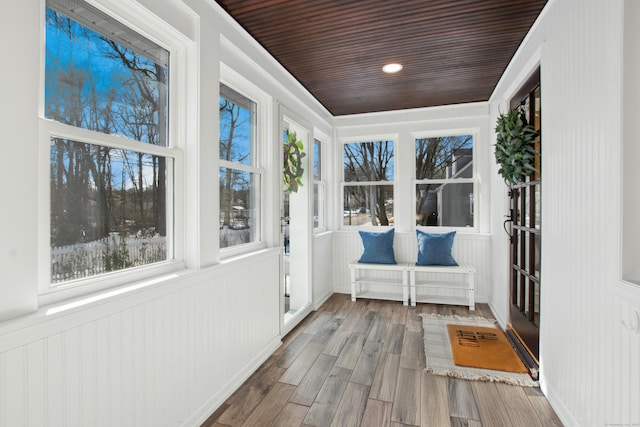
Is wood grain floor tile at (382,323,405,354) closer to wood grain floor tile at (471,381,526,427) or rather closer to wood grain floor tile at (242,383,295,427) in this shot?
wood grain floor tile at (471,381,526,427)

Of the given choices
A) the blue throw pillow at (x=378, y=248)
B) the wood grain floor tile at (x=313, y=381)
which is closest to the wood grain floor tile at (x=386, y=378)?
the wood grain floor tile at (x=313, y=381)

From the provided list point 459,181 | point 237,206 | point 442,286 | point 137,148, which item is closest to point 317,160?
point 459,181

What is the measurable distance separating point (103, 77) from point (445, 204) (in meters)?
4.07

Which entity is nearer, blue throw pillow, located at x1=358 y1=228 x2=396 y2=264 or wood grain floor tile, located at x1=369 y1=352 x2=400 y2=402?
wood grain floor tile, located at x1=369 y1=352 x2=400 y2=402

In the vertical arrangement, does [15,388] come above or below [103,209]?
below

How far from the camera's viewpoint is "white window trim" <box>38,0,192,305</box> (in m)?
1.23

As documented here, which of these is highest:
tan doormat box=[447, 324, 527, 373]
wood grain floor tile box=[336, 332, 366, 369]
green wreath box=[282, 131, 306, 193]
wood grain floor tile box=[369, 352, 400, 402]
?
green wreath box=[282, 131, 306, 193]

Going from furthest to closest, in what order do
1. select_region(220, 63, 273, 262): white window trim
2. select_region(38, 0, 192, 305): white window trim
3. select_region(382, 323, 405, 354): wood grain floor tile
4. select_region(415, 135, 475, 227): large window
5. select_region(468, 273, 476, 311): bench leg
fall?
select_region(415, 135, 475, 227): large window, select_region(468, 273, 476, 311): bench leg, select_region(382, 323, 405, 354): wood grain floor tile, select_region(220, 63, 273, 262): white window trim, select_region(38, 0, 192, 305): white window trim

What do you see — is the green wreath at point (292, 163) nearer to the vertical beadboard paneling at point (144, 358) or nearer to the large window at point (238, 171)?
the large window at point (238, 171)

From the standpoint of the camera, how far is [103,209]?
148 cm

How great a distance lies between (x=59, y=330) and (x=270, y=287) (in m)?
1.70

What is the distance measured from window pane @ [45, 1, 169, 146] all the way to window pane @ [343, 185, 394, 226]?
10.8 ft

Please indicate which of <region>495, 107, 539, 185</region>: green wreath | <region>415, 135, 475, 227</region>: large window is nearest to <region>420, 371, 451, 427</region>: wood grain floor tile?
<region>495, 107, 539, 185</region>: green wreath

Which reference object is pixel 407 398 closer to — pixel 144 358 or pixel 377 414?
pixel 377 414
